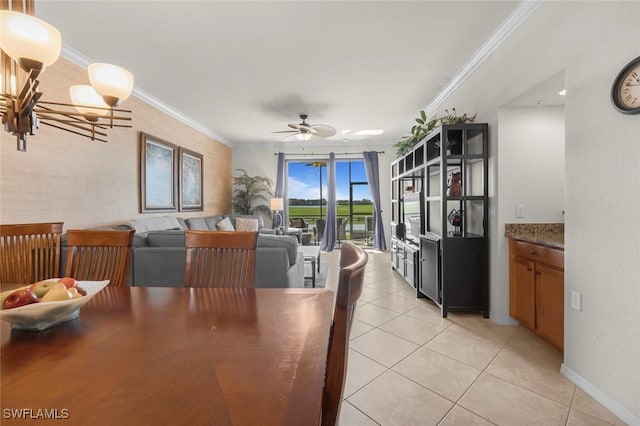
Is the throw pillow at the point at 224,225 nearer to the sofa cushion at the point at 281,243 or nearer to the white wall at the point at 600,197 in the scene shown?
the sofa cushion at the point at 281,243

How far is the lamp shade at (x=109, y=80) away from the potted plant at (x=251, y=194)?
17.9ft

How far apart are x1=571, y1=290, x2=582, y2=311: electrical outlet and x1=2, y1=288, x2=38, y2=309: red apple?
8.97 ft

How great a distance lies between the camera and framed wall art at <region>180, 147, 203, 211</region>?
512 cm

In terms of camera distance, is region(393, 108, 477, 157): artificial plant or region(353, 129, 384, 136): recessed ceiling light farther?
region(353, 129, 384, 136): recessed ceiling light

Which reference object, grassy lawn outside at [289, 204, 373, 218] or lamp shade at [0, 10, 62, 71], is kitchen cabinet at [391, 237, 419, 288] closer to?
grassy lawn outside at [289, 204, 373, 218]

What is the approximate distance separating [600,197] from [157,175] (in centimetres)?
511

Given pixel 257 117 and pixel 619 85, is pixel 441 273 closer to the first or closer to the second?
pixel 619 85

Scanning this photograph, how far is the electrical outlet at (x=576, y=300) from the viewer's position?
1775mm

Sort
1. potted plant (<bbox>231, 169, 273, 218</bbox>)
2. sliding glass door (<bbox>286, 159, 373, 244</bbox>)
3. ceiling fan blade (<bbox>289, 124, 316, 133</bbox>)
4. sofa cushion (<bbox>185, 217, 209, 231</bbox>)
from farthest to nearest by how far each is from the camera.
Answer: sliding glass door (<bbox>286, 159, 373, 244</bbox>) → potted plant (<bbox>231, 169, 273, 218</bbox>) → sofa cushion (<bbox>185, 217, 209, 231</bbox>) → ceiling fan blade (<bbox>289, 124, 316, 133</bbox>)

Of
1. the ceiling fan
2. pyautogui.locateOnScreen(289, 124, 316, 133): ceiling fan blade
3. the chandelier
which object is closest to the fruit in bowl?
the chandelier

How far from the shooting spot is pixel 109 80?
1.46 metres

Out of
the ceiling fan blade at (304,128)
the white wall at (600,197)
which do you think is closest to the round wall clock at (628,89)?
the white wall at (600,197)

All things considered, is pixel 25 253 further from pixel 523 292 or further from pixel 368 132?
pixel 368 132

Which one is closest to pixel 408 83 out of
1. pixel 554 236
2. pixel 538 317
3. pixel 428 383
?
pixel 554 236
